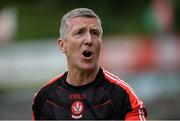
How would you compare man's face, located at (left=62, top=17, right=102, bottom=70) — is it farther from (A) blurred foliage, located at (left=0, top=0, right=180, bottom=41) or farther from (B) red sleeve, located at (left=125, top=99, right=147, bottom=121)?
(A) blurred foliage, located at (left=0, top=0, right=180, bottom=41)

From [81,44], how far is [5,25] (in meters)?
20.1

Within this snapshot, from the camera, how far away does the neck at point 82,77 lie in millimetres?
7426

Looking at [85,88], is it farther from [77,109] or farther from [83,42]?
[83,42]

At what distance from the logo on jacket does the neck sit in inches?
8.1

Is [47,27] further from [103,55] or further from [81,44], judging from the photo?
[81,44]

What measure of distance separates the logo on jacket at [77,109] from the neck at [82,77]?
0.68 feet

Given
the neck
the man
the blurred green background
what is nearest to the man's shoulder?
the man

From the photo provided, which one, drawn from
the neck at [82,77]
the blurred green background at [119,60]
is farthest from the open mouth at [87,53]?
the blurred green background at [119,60]

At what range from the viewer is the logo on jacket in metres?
7.29

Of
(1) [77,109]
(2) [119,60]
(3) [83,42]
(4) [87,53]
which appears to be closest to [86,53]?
(4) [87,53]

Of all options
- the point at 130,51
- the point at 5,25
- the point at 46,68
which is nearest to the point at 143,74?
the point at 130,51

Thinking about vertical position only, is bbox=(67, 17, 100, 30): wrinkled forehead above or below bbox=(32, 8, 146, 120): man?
above

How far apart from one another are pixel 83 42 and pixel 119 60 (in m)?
15.3

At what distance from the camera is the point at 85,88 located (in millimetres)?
7410
